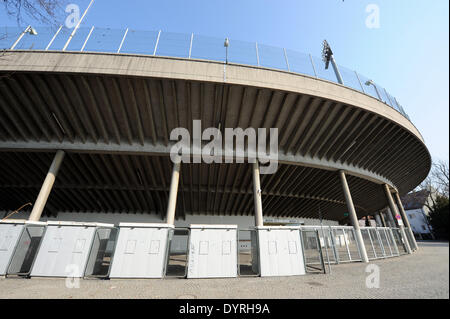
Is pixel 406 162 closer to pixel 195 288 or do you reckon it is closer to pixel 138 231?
pixel 195 288

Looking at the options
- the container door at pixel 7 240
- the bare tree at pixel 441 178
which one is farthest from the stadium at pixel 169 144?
the bare tree at pixel 441 178

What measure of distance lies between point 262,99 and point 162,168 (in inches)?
347

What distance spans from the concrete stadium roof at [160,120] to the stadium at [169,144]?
0.07 m

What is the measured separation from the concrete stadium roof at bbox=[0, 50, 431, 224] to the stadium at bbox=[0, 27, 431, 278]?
0.07 metres

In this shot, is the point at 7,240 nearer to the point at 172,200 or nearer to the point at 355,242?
the point at 172,200

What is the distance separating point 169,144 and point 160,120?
1550 millimetres

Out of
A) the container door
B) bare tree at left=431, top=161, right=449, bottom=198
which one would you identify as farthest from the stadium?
bare tree at left=431, top=161, right=449, bottom=198

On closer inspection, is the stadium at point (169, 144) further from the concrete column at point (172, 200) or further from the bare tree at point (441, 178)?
the bare tree at point (441, 178)

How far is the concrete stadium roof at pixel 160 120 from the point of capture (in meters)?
8.90

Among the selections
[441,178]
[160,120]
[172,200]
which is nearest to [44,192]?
[172,200]

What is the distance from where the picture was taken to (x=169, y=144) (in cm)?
1120
